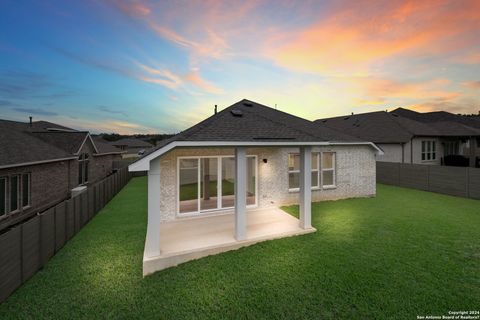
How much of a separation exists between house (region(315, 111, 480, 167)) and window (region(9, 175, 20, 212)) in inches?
736

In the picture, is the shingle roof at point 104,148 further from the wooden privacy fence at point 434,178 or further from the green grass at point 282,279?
the wooden privacy fence at point 434,178

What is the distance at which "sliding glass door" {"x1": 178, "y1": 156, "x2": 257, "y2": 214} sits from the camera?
336 inches

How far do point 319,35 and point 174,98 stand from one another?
12694 millimetres

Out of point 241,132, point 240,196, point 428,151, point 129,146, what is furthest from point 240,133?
point 129,146

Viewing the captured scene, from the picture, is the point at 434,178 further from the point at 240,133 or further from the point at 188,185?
the point at 188,185

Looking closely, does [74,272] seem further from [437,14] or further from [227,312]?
[437,14]

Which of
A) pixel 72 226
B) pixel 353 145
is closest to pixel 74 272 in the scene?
pixel 72 226

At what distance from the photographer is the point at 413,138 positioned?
58.0 feet

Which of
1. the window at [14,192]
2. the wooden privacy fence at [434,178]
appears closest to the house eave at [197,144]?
the window at [14,192]

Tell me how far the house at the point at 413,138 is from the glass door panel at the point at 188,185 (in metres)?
11.6

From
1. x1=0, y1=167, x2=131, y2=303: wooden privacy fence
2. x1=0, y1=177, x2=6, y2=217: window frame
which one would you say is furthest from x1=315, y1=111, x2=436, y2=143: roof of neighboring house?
x1=0, y1=177, x2=6, y2=217: window frame

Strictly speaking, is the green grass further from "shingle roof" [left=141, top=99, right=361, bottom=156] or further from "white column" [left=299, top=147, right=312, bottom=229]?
"shingle roof" [left=141, top=99, right=361, bottom=156]

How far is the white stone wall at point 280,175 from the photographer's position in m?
8.22

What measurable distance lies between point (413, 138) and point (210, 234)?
19801mm
